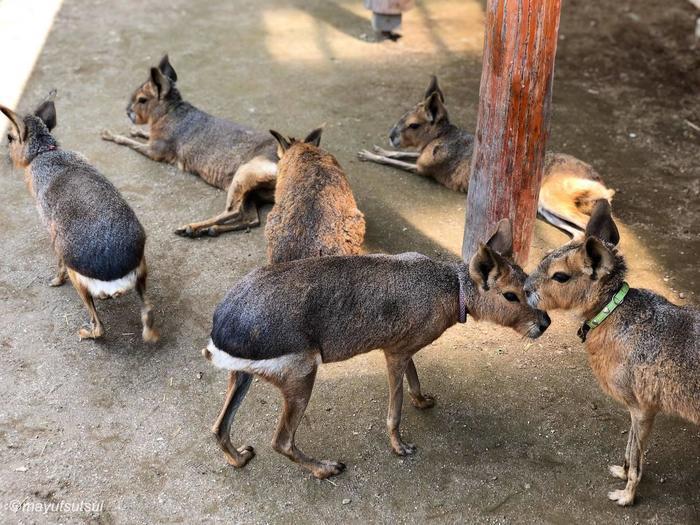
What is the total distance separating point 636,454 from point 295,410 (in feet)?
5.90

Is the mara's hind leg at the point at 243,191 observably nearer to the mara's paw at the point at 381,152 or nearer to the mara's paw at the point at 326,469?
the mara's paw at the point at 381,152

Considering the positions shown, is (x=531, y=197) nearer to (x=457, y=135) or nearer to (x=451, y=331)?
(x=451, y=331)

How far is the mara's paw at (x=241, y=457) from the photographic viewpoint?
168 inches

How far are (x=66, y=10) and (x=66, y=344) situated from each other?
6442mm

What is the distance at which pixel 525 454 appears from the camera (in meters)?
4.41

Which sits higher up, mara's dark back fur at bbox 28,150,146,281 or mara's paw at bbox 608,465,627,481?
mara's dark back fur at bbox 28,150,146,281

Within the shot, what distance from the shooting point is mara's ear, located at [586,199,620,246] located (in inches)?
168

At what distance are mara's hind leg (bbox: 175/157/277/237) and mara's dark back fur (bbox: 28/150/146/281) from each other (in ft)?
3.65

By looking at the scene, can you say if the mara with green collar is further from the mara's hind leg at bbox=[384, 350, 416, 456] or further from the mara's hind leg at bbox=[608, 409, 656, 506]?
the mara's hind leg at bbox=[384, 350, 416, 456]

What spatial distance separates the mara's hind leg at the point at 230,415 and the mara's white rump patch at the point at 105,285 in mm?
1136

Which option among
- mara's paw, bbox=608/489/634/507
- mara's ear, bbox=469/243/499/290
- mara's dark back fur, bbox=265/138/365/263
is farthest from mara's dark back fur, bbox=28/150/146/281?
mara's paw, bbox=608/489/634/507

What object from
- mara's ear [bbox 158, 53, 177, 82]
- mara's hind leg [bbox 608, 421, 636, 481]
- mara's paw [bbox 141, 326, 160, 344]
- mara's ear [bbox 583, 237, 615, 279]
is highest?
mara's ear [bbox 583, 237, 615, 279]

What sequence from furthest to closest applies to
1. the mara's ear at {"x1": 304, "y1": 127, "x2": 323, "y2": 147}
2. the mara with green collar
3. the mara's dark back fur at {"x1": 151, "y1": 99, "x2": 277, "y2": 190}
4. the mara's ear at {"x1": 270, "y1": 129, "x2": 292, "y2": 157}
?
the mara's dark back fur at {"x1": 151, "y1": 99, "x2": 277, "y2": 190}, the mara's ear at {"x1": 304, "y1": 127, "x2": 323, "y2": 147}, the mara's ear at {"x1": 270, "y1": 129, "x2": 292, "y2": 157}, the mara with green collar

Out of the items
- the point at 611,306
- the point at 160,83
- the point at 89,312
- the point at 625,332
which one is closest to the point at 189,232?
the point at 89,312
